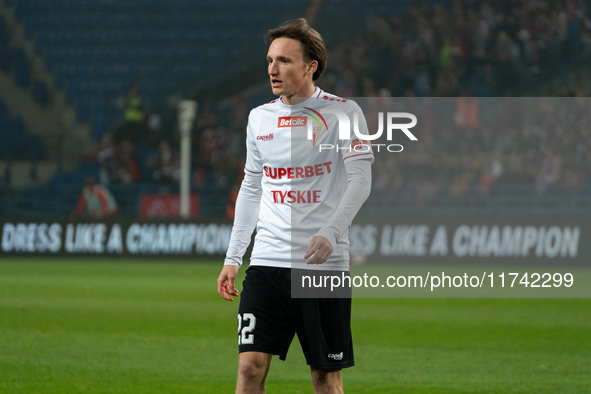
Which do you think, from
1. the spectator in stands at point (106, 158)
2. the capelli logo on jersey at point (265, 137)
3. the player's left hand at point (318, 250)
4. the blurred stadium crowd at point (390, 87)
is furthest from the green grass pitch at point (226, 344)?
the spectator in stands at point (106, 158)

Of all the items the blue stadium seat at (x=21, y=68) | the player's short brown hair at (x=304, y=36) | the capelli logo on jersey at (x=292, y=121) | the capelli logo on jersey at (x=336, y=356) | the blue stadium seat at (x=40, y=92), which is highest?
the blue stadium seat at (x=21, y=68)

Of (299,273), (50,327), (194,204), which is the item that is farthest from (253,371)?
(194,204)

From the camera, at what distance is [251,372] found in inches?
139

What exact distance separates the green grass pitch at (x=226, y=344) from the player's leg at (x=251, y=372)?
2149 mm

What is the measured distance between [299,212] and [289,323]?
490 millimetres

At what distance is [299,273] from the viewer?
3566mm

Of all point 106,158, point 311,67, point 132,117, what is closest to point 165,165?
point 106,158

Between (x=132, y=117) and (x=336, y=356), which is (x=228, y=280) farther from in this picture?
(x=132, y=117)

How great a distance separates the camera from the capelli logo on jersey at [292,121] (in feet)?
12.1

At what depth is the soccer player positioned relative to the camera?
355 cm

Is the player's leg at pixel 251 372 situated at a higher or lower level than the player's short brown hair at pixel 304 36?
lower

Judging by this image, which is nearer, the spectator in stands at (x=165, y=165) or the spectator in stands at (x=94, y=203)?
the spectator in stands at (x=94, y=203)

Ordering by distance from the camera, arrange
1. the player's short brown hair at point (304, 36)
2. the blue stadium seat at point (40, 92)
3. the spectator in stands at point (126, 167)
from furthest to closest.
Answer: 1. the blue stadium seat at point (40, 92)
2. the spectator in stands at point (126, 167)
3. the player's short brown hair at point (304, 36)

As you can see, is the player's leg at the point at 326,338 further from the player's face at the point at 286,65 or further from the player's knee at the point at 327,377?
the player's face at the point at 286,65
